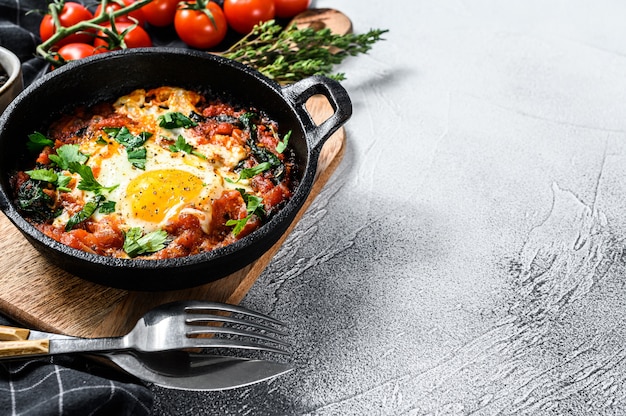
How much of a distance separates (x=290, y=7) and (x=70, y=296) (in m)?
2.52

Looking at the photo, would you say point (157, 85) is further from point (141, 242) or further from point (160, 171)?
point (141, 242)

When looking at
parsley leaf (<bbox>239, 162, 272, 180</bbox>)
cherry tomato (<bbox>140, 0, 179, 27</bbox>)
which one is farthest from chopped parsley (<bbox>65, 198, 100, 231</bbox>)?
cherry tomato (<bbox>140, 0, 179, 27</bbox>)

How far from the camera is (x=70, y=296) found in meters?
2.81

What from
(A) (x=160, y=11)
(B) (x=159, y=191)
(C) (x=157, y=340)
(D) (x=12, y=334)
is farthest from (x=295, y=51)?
(D) (x=12, y=334)

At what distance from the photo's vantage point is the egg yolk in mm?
2877

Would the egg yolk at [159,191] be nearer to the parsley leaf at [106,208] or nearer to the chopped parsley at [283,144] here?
the parsley leaf at [106,208]

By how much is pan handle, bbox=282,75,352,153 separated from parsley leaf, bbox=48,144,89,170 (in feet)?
3.04

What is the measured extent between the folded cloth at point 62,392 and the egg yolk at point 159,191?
665mm

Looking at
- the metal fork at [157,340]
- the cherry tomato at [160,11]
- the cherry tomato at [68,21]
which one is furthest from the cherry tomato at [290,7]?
the metal fork at [157,340]

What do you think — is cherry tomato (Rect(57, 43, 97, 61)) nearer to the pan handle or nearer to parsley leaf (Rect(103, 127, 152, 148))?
parsley leaf (Rect(103, 127, 152, 148))

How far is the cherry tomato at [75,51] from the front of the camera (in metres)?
3.96

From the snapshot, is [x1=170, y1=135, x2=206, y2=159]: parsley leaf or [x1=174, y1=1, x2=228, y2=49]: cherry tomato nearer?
[x1=170, y1=135, x2=206, y2=159]: parsley leaf

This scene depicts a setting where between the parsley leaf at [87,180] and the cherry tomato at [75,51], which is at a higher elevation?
the cherry tomato at [75,51]

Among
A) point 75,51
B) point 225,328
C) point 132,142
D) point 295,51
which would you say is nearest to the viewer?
point 225,328
